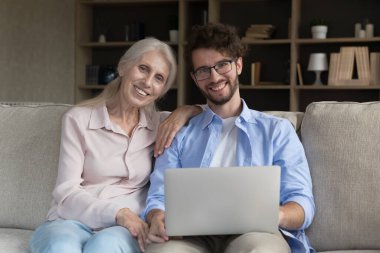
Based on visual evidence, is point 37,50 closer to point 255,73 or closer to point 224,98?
point 255,73

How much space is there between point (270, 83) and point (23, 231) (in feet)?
12.2

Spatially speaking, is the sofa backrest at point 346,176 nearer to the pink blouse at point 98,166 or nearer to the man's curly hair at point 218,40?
the man's curly hair at point 218,40

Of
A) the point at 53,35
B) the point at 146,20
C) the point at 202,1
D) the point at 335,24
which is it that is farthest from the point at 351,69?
the point at 53,35

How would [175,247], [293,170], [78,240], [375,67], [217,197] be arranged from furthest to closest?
[375,67]
[293,170]
[78,240]
[175,247]
[217,197]

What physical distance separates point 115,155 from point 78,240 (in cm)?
38

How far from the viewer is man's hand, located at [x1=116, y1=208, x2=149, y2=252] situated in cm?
209

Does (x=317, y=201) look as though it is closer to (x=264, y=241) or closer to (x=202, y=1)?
(x=264, y=241)

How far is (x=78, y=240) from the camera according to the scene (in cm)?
205

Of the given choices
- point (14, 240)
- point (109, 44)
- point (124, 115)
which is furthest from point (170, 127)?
point (109, 44)

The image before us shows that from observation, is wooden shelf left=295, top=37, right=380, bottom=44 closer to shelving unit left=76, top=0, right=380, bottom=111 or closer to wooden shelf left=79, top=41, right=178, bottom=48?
shelving unit left=76, top=0, right=380, bottom=111

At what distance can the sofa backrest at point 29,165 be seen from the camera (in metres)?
2.50

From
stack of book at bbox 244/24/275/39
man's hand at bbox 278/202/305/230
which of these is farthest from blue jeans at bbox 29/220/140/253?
stack of book at bbox 244/24/275/39

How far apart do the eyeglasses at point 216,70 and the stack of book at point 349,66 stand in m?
3.47

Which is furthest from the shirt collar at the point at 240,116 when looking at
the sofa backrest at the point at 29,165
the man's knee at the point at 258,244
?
the sofa backrest at the point at 29,165
